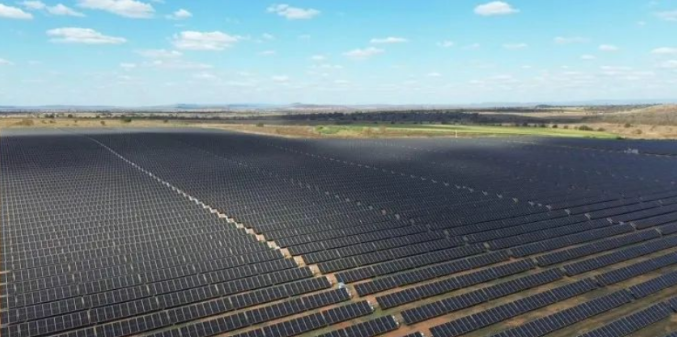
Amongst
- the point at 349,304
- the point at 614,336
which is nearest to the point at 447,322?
the point at 349,304

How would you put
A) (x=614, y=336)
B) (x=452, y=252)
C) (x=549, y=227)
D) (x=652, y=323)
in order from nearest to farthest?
(x=614, y=336)
(x=652, y=323)
(x=452, y=252)
(x=549, y=227)

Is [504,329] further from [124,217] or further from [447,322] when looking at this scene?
[124,217]

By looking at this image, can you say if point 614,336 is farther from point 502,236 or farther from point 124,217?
point 124,217

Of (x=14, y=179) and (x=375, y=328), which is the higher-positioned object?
(x=14, y=179)

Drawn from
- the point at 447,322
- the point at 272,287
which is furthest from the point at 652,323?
the point at 272,287

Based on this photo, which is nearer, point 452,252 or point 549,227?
point 452,252

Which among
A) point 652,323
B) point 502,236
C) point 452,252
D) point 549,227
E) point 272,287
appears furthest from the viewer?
point 549,227
